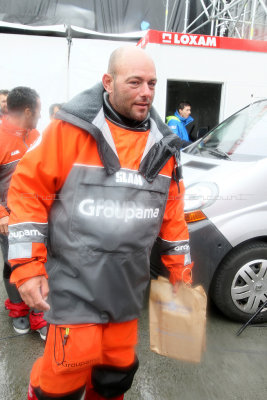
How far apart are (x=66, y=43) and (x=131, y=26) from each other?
171 inches

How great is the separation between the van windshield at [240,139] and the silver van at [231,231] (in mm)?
97

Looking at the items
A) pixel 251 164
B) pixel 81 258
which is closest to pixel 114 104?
pixel 81 258

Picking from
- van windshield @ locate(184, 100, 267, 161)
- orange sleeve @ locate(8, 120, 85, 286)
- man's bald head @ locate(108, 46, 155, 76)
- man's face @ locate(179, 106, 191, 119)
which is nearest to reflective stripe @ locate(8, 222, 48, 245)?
orange sleeve @ locate(8, 120, 85, 286)

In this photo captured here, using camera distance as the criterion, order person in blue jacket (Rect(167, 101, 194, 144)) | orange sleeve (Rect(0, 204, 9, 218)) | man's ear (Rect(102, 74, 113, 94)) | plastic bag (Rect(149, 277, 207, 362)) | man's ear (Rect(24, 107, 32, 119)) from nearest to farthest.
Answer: man's ear (Rect(102, 74, 113, 94)) < plastic bag (Rect(149, 277, 207, 362)) < orange sleeve (Rect(0, 204, 9, 218)) < man's ear (Rect(24, 107, 32, 119)) < person in blue jacket (Rect(167, 101, 194, 144))

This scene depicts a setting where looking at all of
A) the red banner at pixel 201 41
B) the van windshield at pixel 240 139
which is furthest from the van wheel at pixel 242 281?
the red banner at pixel 201 41

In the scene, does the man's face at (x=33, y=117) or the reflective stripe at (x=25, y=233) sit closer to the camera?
the reflective stripe at (x=25, y=233)

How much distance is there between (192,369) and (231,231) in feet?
3.33

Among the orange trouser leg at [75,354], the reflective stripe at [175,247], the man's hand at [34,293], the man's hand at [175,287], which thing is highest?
the reflective stripe at [175,247]

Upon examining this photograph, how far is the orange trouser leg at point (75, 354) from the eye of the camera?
4.93 feet

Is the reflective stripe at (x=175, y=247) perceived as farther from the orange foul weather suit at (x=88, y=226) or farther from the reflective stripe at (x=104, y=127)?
the reflective stripe at (x=104, y=127)

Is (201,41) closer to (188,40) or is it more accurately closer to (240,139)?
(188,40)

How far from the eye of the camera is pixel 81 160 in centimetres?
145

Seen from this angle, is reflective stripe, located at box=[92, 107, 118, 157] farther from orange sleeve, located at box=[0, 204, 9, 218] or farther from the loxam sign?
the loxam sign

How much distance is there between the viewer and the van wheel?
275cm
